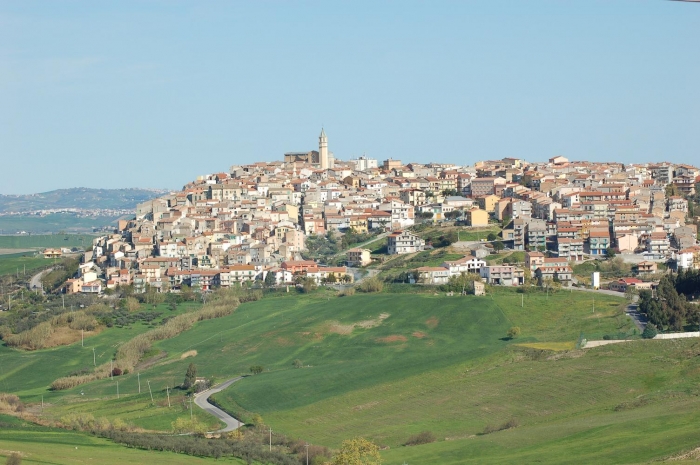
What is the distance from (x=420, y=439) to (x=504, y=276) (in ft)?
86.7

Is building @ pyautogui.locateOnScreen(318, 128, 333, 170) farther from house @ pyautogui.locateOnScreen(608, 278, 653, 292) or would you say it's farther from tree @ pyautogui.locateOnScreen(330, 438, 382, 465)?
tree @ pyautogui.locateOnScreen(330, 438, 382, 465)

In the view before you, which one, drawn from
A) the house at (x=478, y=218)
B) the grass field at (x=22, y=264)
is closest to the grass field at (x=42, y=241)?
the grass field at (x=22, y=264)

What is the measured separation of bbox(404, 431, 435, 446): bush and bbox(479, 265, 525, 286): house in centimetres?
2579

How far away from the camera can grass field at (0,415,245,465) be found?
31141 millimetres

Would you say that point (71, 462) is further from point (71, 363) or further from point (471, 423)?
point (71, 363)

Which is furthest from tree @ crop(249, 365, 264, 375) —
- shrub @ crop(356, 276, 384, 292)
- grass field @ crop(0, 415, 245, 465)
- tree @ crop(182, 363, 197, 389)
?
shrub @ crop(356, 276, 384, 292)

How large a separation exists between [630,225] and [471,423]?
32.4 m

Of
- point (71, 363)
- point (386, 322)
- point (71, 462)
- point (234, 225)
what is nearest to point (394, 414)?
point (71, 462)

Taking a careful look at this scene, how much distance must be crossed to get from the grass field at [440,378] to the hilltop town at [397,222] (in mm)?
5876

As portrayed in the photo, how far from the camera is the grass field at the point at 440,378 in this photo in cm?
3195

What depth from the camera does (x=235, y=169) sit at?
97312mm

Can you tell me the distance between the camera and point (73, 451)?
32875 millimetres

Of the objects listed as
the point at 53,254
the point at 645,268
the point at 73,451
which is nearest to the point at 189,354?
the point at 73,451

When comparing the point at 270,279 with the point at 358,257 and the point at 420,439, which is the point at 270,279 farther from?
the point at 420,439
